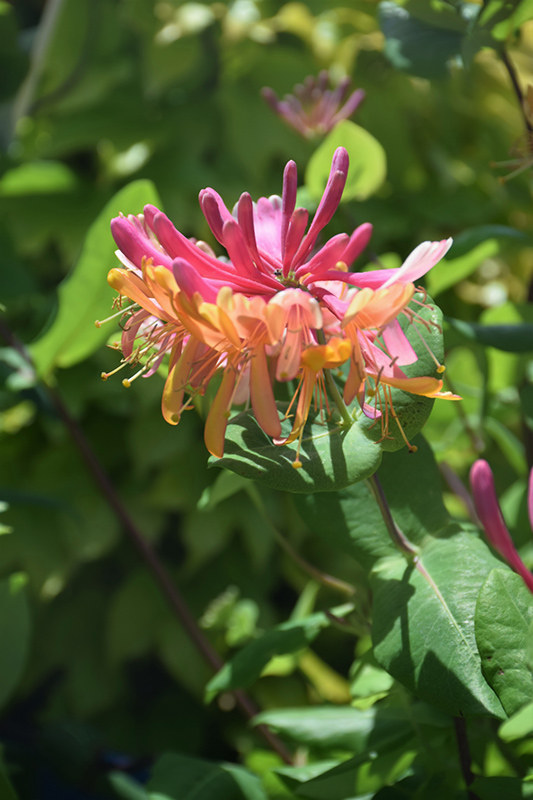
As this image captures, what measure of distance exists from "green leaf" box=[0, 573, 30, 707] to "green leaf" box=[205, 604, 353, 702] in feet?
0.40

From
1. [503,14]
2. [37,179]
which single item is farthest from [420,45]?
[37,179]

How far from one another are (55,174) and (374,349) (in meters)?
0.66

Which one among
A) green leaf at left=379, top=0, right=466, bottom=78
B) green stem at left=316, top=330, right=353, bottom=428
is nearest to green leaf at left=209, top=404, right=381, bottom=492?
green stem at left=316, top=330, right=353, bottom=428

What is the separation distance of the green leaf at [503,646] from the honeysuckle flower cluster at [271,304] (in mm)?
70

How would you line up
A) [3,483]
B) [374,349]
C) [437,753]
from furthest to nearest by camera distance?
[3,483]
[437,753]
[374,349]

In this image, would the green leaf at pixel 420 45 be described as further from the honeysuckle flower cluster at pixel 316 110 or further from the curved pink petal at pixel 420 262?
the curved pink petal at pixel 420 262

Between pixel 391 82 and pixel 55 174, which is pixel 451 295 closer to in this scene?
pixel 391 82

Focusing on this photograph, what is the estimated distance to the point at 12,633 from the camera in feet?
1.31

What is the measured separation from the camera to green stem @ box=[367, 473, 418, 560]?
252 mm

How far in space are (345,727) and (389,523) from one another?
0.55 feet

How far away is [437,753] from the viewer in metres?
0.34

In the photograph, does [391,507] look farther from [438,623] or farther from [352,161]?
[352,161]

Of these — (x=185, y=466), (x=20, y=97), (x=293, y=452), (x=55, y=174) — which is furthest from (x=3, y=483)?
(x=293, y=452)

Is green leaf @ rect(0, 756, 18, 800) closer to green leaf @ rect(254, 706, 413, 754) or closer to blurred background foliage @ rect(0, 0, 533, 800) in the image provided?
green leaf @ rect(254, 706, 413, 754)
